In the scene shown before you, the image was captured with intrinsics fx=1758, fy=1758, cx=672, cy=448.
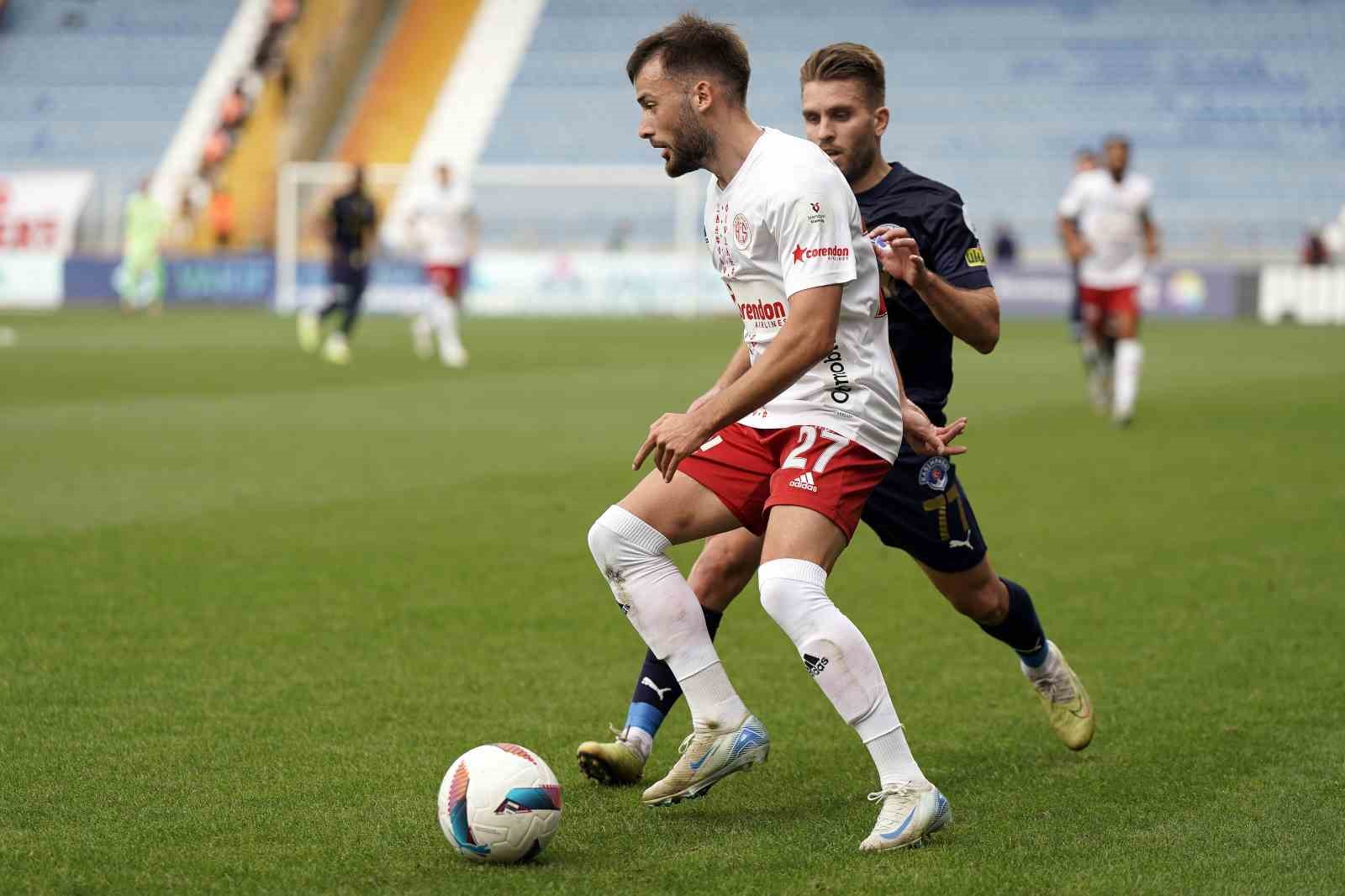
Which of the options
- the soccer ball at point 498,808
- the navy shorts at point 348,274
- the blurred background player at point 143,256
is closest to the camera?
the soccer ball at point 498,808

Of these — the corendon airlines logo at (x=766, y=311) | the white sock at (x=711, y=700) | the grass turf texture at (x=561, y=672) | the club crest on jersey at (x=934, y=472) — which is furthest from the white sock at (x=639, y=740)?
the corendon airlines logo at (x=766, y=311)

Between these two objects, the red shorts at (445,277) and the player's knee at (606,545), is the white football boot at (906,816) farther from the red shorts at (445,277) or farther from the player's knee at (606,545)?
the red shorts at (445,277)

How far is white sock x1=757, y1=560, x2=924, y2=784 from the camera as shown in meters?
4.27

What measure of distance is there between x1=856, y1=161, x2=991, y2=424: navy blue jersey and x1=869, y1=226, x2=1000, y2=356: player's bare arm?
8 centimetres

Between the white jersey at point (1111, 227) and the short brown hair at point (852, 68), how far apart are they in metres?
10.5

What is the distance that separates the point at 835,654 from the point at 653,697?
892mm

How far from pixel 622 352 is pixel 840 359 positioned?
19.6m

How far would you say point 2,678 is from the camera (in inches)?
233

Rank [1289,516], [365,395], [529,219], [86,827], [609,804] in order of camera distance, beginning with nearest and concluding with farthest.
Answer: [86,827]
[609,804]
[1289,516]
[365,395]
[529,219]

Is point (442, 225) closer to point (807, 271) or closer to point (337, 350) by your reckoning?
point (337, 350)

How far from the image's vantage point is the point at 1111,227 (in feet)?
49.7

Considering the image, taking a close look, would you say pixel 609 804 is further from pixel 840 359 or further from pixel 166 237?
pixel 166 237

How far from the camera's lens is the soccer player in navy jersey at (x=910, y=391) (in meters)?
4.86

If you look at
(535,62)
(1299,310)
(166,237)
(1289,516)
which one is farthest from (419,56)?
(1289,516)
